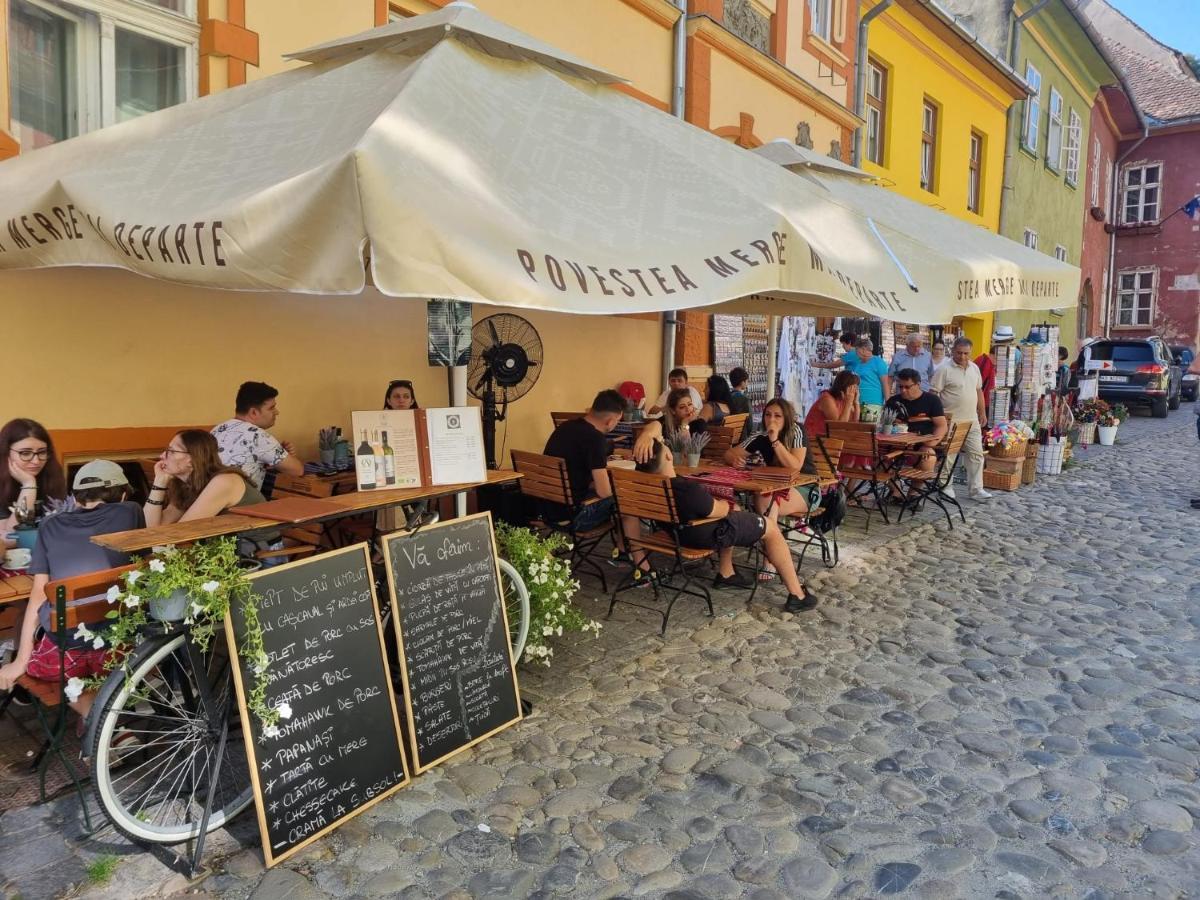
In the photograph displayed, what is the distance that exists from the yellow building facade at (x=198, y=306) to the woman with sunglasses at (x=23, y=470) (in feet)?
3.54

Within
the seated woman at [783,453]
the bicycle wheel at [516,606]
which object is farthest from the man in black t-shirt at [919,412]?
the bicycle wheel at [516,606]

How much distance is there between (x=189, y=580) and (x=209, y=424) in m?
3.16

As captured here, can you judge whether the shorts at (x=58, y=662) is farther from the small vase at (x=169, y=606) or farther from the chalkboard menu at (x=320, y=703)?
the chalkboard menu at (x=320, y=703)

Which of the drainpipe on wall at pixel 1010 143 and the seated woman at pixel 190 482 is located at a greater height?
the drainpipe on wall at pixel 1010 143

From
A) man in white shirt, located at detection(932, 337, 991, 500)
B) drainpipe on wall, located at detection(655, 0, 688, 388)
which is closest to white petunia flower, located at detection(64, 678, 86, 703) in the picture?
drainpipe on wall, located at detection(655, 0, 688, 388)

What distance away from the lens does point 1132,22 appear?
32.9m

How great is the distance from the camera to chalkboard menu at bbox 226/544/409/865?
8.79 feet

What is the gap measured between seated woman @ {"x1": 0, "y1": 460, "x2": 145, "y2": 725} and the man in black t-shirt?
6.85 meters

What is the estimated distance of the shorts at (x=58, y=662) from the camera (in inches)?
115

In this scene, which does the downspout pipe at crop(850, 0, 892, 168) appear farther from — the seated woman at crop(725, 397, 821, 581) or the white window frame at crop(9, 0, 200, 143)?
the white window frame at crop(9, 0, 200, 143)

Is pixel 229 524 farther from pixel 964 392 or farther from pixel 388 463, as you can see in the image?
pixel 964 392

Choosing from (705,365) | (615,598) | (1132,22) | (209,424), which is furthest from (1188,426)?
(1132,22)

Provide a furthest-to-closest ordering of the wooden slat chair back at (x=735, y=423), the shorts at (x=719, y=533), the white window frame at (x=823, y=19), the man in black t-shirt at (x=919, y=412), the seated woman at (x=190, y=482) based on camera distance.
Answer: the white window frame at (x=823, y=19) → the man in black t-shirt at (x=919, y=412) → the wooden slat chair back at (x=735, y=423) → the shorts at (x=719, y=533) → the seated woman at (x=190, y=482)

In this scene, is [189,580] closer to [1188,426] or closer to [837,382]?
[837,382]
